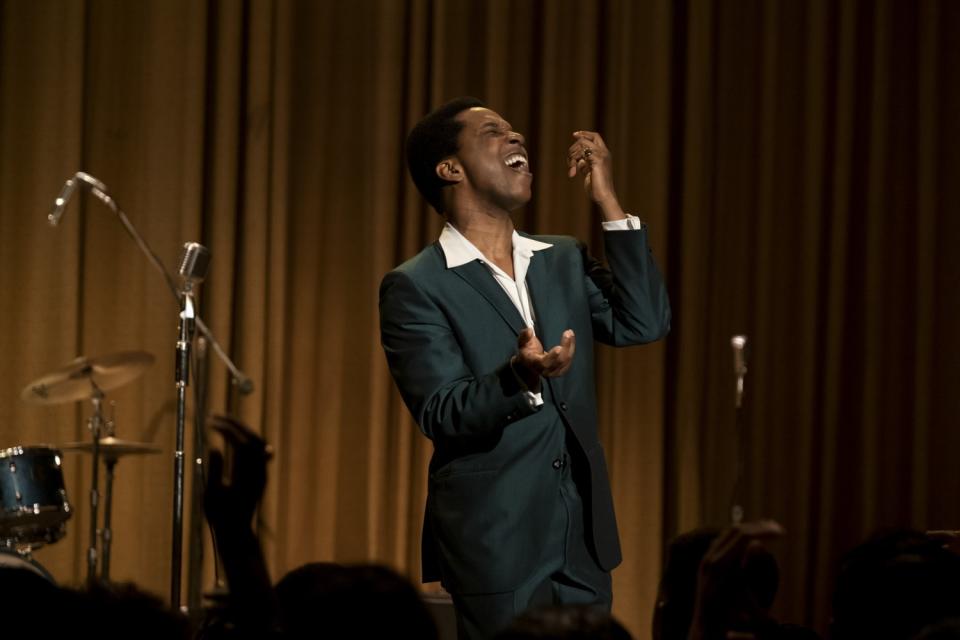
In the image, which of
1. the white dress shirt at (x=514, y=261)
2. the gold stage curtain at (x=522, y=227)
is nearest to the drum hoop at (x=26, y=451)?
the gold stage curtain at (x=522, y=227)

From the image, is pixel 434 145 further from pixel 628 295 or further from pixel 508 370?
pixel 508 370

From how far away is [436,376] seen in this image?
273 centimetres

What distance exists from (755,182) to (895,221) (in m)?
0.53

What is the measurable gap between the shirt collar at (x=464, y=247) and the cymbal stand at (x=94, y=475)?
1.93 meters

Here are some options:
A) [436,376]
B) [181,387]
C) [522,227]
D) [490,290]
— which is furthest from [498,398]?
[522,227]

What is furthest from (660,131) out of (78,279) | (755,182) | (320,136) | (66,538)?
(66,538)

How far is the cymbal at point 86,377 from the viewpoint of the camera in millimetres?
4414

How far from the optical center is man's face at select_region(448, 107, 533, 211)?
300 centimetres

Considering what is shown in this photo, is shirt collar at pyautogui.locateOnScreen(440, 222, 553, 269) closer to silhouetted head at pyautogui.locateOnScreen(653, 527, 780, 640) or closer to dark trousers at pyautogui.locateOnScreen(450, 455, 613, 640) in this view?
dark trousers at pyautogui.locateOnScreen(450, 455, 613, 640)

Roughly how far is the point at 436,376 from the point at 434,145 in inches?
24.5

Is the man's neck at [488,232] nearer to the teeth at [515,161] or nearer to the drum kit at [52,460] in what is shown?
the teeth at [515,161]

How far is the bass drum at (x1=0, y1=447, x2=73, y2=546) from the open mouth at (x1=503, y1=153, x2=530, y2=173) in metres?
2.18

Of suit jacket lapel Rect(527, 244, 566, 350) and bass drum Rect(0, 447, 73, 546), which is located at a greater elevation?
suit jacket lapel Rect(527, 244, 566, 350)

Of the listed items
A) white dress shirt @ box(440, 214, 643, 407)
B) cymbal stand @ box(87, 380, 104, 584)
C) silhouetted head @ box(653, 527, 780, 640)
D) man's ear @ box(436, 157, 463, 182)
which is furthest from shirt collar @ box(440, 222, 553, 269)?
cymbal stand @ box(87, 380, 104, 584)
